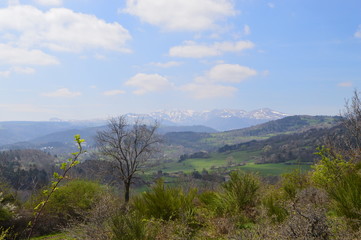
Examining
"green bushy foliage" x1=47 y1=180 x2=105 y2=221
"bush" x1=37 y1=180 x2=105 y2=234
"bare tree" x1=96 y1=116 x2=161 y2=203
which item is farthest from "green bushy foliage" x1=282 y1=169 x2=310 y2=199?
"bare tree" x1=96 y1=116 x2=161 y2=203

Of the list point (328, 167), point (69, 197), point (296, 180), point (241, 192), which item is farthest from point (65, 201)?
point (328, 167)

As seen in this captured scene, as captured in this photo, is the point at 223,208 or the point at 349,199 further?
the point at 223,208

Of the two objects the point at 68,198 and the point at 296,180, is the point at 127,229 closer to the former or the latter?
the point at 296,180

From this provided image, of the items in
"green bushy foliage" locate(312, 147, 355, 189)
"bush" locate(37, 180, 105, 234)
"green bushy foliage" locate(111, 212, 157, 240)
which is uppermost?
→ "green bushy foliage" locate(312, 147, 355, 189)

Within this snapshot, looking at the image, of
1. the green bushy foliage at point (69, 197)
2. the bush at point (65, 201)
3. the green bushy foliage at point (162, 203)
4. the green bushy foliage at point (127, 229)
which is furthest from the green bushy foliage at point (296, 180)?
the green bushy foliage at point (69, 197)

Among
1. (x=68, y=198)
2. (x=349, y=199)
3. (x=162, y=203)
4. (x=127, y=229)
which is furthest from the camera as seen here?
(x=68, y=198)

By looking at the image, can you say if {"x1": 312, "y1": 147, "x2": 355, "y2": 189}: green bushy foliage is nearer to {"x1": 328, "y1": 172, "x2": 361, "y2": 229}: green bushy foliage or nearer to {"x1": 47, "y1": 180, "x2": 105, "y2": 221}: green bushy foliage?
{"x1": 328, "y1": 172, "x2": 361, "y2": 229}: green bushy foliage

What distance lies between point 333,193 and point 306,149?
5048 inches

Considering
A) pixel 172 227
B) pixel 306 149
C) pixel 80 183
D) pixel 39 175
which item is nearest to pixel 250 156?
pixel 306 149

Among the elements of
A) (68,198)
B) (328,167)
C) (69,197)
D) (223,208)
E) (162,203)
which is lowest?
(68,198)

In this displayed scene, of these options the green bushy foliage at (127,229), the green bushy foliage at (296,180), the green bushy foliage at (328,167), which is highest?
the green bushy foliage at (328,167)

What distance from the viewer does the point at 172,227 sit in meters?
7.44

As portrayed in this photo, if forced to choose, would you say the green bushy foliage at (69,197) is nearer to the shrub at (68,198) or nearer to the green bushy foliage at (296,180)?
the shrub at (68,198)

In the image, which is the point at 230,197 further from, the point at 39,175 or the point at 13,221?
the point at 39,175
